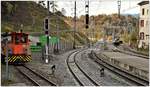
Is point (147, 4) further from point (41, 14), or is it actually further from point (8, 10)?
point (41, 14)

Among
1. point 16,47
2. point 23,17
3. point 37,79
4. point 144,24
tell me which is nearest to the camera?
point 37,79

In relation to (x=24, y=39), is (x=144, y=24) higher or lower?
higher

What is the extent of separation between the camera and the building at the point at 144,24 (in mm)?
72875

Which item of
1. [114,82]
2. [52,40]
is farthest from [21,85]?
[52,40]

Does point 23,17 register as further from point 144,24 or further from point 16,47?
point 16,47

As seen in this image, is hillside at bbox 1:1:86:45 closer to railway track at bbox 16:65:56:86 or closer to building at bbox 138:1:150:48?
building at bbox 138:1:150:48

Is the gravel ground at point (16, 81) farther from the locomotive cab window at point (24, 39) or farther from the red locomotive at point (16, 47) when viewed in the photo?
the locomotive cab window at point (24, 39)

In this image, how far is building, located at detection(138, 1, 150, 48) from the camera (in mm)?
72875

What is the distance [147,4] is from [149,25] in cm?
454

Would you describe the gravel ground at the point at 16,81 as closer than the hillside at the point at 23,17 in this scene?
Yes

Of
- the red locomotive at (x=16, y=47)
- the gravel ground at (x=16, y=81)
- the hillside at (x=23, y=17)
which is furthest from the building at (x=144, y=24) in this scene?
the gravel ground at (x=16, y=81)

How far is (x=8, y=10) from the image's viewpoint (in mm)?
81875

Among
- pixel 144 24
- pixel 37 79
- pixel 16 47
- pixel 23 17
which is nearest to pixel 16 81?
pixel 37 79

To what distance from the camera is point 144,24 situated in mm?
75312
